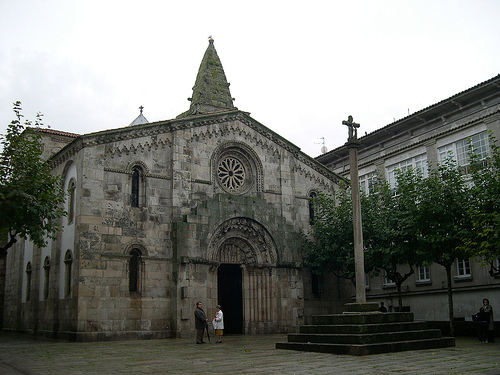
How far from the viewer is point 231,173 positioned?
101 feet

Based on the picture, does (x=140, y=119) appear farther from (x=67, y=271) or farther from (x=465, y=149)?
(x=465, y=149)

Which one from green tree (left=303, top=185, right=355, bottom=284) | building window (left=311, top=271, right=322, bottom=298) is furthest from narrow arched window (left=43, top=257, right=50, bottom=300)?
building window (left=311, top=271, right=322, bottom=298)

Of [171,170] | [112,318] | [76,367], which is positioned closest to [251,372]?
[76,367]

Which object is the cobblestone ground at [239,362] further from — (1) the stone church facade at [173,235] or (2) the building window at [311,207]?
(2) the building window at [311,207]

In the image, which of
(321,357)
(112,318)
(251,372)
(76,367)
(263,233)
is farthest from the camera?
(263,233)

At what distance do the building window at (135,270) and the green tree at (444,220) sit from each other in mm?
13780

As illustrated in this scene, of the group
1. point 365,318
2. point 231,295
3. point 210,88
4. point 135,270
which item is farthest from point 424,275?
point 210,88

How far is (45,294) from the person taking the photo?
28547 mm

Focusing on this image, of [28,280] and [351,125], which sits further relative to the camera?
[28,280]

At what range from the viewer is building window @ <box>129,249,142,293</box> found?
2594 cm

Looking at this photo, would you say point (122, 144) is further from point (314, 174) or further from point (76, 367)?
point (76, 367)

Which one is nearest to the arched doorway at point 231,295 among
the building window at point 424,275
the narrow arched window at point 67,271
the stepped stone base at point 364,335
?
the narrow arched window at point 67,271

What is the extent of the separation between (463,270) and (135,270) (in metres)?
19.1

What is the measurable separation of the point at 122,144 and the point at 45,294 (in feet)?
30.9
